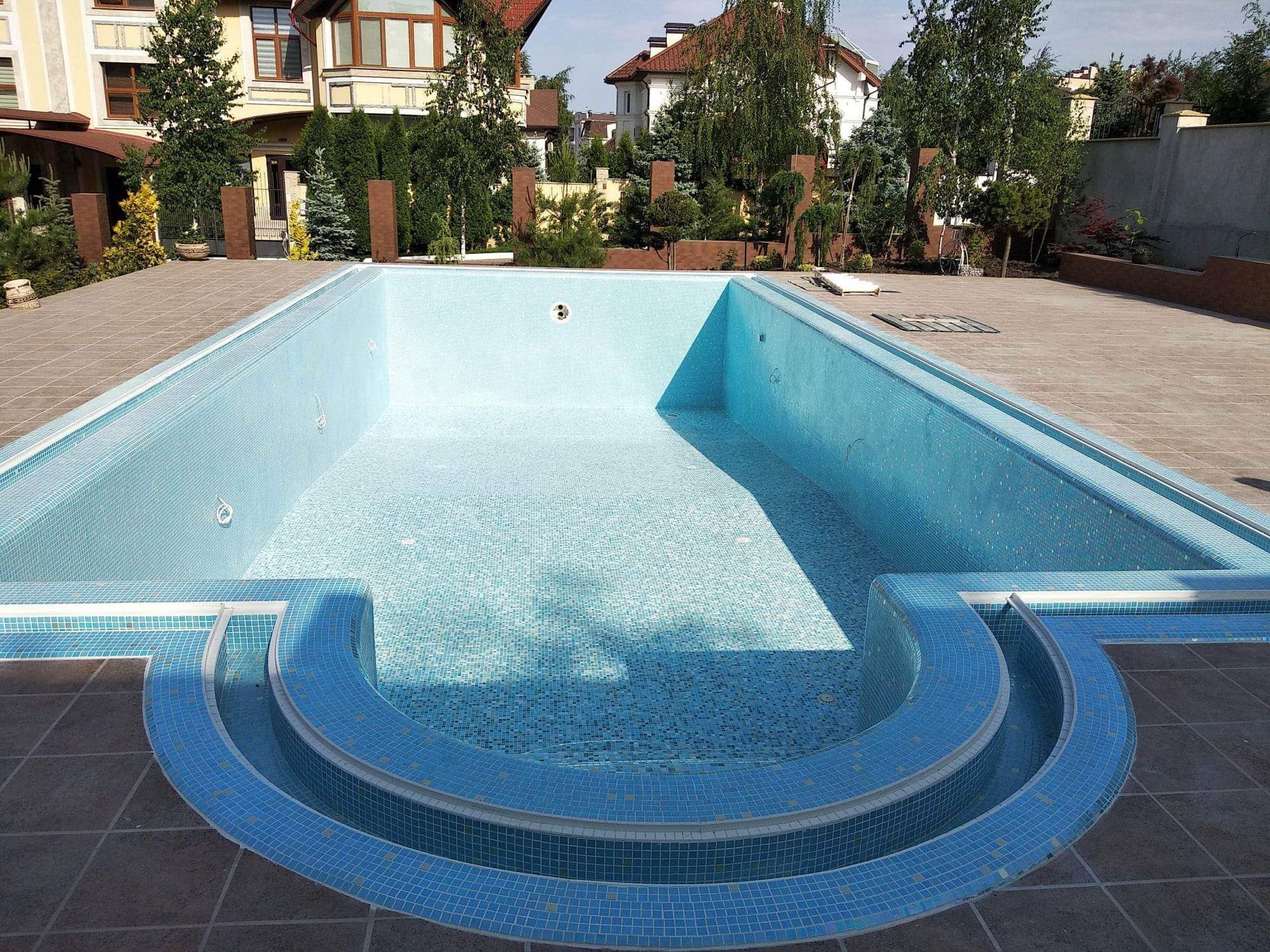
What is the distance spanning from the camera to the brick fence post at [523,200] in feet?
55.5

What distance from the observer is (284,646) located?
136 inches

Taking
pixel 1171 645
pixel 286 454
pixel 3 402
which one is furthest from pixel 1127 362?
pixel 3 402

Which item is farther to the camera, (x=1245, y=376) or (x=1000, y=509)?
(x=1245, y=376)

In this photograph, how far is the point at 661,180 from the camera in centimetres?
1792

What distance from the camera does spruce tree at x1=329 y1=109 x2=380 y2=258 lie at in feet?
68.8

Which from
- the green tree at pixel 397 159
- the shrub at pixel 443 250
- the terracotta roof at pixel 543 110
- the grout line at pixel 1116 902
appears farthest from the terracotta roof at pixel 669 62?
the grout line at pixel 1116 902

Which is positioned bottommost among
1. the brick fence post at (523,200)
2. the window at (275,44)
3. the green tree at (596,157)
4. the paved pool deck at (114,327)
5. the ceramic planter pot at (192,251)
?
the paved pool deck at (114,327)

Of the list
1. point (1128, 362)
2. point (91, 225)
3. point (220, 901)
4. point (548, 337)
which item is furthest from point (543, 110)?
point (220, 901)

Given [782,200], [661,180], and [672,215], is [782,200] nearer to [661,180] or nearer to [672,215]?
[672,215]

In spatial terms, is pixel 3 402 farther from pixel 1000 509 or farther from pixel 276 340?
pixel 1000 509

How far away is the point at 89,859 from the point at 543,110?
3004 centimetres

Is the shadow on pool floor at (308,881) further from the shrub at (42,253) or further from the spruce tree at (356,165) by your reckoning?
the spruce tree at (356,165)

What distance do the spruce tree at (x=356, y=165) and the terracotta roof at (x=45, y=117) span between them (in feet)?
23.5

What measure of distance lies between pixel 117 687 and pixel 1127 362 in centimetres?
763
